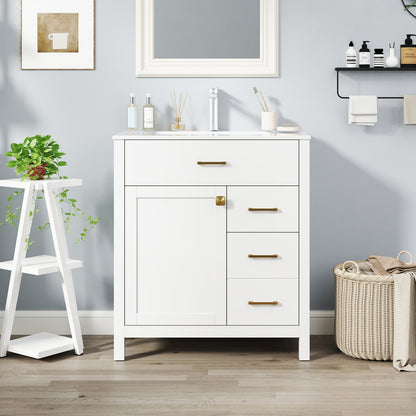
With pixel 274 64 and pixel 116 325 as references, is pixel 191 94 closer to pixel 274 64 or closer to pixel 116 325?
pixel 274 64

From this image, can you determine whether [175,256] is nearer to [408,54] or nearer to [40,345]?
[40,345]

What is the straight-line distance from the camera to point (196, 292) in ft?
8.61

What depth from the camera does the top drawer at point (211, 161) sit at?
2.57 meters

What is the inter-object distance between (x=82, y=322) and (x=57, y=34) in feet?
4.58

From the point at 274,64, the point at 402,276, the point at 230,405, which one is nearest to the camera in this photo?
the point at 230,405

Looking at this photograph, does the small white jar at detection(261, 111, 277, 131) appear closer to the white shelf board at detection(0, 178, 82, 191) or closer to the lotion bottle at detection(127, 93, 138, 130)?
the lotion bottle at detection(127, 93, 138, 130)

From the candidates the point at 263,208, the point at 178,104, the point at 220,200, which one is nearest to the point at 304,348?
the point at 263,208

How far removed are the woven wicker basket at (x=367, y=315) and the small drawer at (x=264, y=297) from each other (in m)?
0.25

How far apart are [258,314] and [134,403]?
684 millimetres

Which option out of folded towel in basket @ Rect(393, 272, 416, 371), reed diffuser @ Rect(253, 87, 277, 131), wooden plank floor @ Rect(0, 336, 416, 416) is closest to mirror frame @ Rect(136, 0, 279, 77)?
reed diffuser @ Rect(253, 87, 277, 131)

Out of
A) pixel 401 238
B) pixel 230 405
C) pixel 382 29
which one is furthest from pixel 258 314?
pixel 382 29

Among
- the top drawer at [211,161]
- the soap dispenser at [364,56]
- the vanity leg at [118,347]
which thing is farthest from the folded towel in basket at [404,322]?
the vanity leg at [118,347]

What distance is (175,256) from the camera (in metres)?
2.62

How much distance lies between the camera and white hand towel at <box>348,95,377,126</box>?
2904 millimetres
